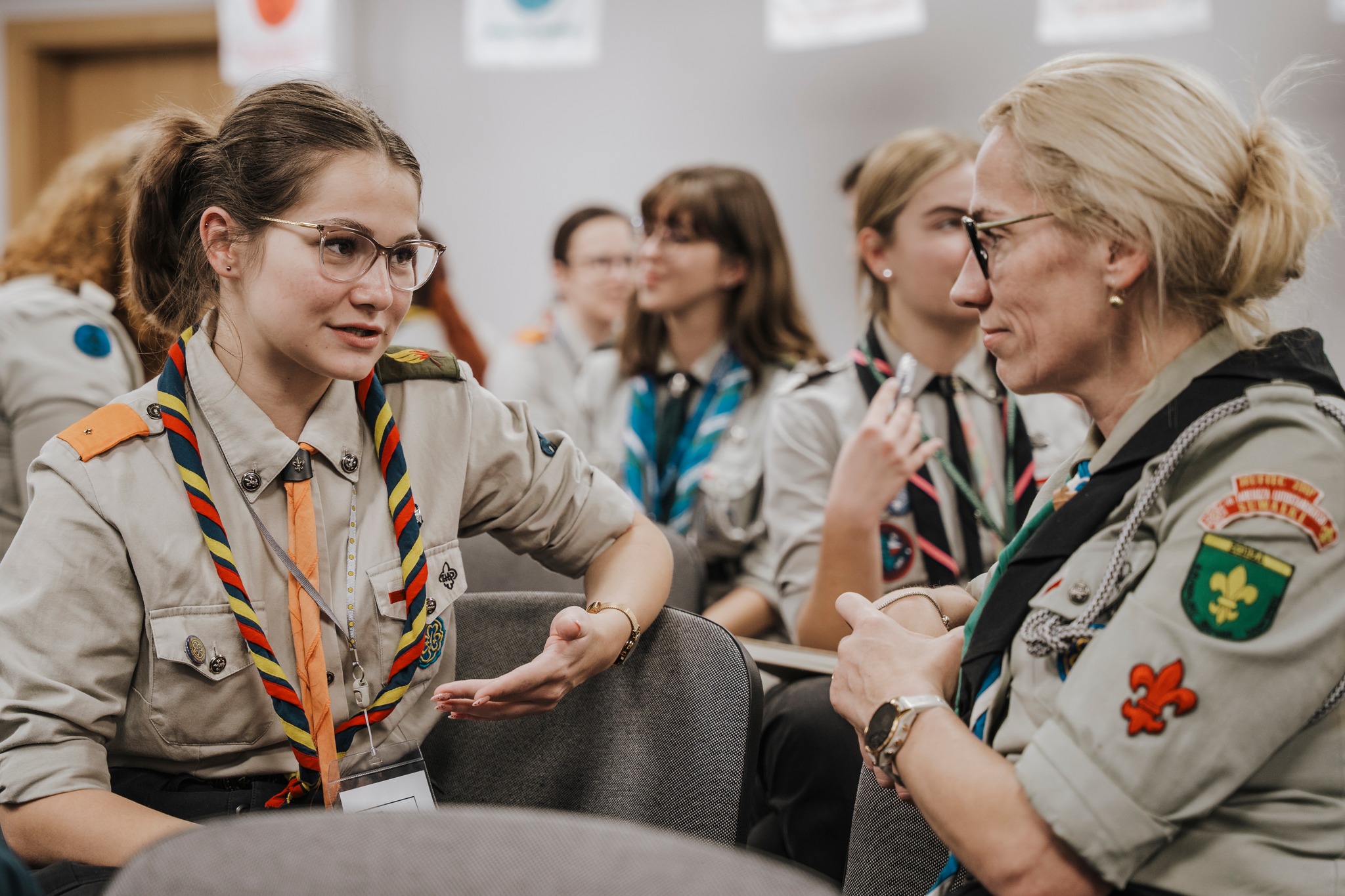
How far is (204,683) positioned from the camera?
1204mm

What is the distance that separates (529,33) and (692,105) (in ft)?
2.99

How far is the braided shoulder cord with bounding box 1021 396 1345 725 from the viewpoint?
0.98 m

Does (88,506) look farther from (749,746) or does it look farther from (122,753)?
(749,746)

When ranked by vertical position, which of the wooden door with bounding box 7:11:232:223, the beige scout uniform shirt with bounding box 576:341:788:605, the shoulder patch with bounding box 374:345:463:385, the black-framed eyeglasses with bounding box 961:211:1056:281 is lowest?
the beige scout uniform shirt with bounding box 576:341:788:605

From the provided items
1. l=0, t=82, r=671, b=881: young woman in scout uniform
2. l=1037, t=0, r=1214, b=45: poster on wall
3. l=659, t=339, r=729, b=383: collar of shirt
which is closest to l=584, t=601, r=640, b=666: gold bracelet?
l=0, t=82, r=671, b=881: young woman in scout uniform

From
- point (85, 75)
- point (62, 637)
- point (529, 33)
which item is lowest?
point (62, 637)

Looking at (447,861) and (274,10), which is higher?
(274,10)

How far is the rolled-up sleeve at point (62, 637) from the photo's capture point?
1.08 metres

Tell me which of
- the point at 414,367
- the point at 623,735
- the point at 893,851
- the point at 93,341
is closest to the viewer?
the point at 893,851

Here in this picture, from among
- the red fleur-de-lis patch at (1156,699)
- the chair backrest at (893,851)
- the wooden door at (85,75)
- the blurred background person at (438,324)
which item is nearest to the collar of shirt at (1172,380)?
the red fleur-de-lis patch at (1156,699)

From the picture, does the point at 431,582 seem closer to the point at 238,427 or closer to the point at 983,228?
the point at 238,427

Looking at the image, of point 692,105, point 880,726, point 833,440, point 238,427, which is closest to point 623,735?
point 880,726

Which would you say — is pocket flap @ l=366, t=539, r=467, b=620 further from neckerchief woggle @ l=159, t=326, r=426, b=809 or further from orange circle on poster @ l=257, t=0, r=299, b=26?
orange circle on poster @ l=257, t=0, r=299, b=26

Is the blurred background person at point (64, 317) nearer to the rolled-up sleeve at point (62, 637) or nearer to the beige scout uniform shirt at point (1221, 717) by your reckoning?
the rolled-up sleeve at point (62, 637)
